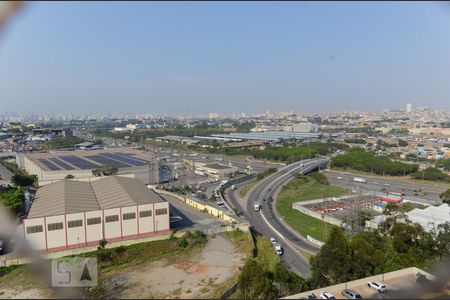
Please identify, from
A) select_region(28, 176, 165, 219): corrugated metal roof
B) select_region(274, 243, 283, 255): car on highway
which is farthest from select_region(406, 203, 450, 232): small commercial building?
select_region(28, 176, 165, 219): corrugated metal roof

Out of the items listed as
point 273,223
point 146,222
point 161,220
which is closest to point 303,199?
point 273,223

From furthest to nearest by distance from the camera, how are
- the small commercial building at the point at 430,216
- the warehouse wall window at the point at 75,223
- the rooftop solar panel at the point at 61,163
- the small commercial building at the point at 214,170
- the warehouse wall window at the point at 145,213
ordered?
the small commercial building at the point at 214,170, the rooftop solar panel at the point at 61,163, the small commercial building at the point at 430,216, the warehouse wall window at the point at 145,213, the warehouse wall window at the point at 75,223

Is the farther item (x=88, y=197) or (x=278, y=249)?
(x=88, y=197)

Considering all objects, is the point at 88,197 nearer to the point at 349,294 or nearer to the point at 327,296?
the point at 327,296

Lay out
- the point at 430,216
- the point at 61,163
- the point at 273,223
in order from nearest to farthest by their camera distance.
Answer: the point at 430,216, the point at 273,223, the point at 61,163

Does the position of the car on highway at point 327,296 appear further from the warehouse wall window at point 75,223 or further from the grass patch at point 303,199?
the warehouse wall window at point 75,223

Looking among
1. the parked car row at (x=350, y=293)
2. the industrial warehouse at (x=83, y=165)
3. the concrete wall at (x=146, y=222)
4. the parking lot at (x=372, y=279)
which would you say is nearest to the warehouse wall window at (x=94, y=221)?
the concrete wall at (x=146, y=222)
